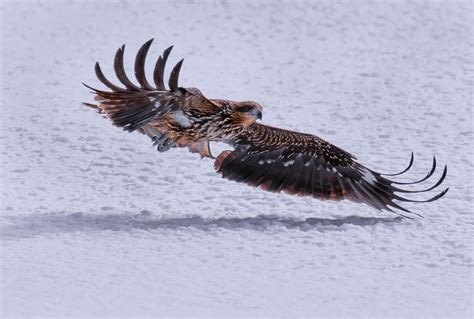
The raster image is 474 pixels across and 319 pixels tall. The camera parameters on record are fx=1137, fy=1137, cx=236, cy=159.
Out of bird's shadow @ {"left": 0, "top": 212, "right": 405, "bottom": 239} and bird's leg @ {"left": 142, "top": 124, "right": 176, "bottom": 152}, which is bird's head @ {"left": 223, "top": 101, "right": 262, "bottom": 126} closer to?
bird's leg @ {"left": 142, "top": 124, "right": 176, "bottom": 152}

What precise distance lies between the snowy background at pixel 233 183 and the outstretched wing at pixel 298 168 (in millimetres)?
209

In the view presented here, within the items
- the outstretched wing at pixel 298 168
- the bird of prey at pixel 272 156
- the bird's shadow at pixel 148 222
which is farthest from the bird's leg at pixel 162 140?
the bird's shadow at pixel 148 222

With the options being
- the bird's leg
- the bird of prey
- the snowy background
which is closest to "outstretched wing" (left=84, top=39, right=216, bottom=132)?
the bird of prey

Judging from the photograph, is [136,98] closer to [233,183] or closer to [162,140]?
[162,140]

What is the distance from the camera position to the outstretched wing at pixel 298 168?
26.5 feet

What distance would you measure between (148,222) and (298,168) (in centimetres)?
114

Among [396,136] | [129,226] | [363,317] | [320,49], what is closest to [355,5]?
[320,49]

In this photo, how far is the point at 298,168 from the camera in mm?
8141

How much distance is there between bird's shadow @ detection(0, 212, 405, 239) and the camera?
775 cm

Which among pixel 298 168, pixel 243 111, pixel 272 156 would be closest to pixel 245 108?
pixel 243 111

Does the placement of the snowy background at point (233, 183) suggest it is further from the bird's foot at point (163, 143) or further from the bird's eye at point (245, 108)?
the bird's eye at point (245, 108)

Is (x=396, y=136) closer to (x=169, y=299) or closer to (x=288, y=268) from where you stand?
(x=288, y=268)

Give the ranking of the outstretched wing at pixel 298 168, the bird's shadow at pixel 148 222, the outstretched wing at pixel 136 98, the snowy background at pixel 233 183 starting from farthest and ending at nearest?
the outstretched wing at pixel 298 168 < the bird's shadow at pixel 148 222 < the outstretched wing at pixel 136 98 < the snowy background at pixel 233 183

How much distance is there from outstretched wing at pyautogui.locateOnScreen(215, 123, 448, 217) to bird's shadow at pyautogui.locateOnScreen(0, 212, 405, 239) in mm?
195
